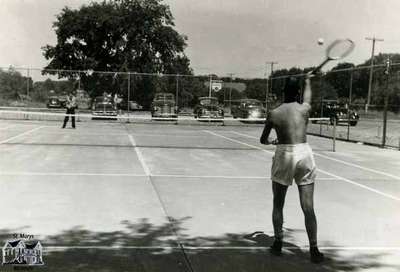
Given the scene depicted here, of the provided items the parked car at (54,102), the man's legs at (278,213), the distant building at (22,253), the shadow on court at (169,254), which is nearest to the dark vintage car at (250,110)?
the parked car at (54,102)

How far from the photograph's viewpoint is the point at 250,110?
3856cm

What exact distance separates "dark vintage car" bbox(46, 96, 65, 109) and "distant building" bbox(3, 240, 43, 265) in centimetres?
3634

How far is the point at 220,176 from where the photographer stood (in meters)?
11.8

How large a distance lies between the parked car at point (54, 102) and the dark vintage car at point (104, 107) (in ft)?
18.7

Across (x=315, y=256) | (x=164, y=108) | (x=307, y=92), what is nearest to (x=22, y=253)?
(x=315, y=256)

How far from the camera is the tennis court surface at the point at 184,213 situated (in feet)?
18.8

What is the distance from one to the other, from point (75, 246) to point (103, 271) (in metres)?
0.93

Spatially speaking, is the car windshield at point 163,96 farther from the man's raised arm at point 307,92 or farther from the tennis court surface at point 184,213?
the man's raised arm at point 307,92

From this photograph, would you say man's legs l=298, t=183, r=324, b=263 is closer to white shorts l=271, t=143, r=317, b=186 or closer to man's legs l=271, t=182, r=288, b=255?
white shorts l=271, t=143, r=317, b=186

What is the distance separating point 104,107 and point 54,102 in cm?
1044

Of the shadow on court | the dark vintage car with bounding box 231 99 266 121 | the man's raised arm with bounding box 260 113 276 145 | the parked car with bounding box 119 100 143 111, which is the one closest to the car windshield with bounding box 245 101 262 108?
the dark vintage car with bounding box 231 99 266 121

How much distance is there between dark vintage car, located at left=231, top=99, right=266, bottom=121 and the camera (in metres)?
38.3

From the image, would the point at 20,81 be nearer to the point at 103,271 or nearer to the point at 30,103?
the point at 30,103

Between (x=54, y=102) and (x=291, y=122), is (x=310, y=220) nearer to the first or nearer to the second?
(x=291, y=122)
